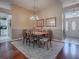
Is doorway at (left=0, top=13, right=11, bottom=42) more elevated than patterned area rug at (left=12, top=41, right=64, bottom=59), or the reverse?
doorway at (left=0, top=13, right=11, bottom=42)

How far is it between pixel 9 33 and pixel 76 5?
5799mm

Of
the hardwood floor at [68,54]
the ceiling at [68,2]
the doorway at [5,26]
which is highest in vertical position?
the ceiling at [68,2]

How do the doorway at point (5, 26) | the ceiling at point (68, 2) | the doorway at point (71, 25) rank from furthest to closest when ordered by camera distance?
the doorway at point (5, 26) < the doorway at point (71, 25) < the ceiling at point (68, 2)

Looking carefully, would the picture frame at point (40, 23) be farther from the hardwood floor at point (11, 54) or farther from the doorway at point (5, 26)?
the hardwood floor at point (11, 54)

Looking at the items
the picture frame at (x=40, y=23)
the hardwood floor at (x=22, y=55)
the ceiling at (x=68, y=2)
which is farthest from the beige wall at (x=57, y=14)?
the hardwood floor at (x=22, y=55)

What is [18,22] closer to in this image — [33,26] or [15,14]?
[15,14]

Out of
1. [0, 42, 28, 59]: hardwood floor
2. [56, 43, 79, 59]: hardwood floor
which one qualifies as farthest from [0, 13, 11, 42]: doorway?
[56, 43, 79, 59]: hardwood floor

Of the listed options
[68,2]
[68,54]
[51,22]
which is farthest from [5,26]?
[68,54]

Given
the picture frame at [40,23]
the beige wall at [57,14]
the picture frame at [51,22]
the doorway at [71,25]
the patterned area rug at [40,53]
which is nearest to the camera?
the patterned area rug at [40,53]

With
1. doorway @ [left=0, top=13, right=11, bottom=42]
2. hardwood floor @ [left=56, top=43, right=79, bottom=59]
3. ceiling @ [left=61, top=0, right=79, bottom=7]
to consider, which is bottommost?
hardwood floor @ [left=56, top=43, right=79, bottom=59]

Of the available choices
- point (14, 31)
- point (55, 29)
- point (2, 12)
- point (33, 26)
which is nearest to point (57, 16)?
point (55, 29)

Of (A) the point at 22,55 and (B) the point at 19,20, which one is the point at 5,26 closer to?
(B) the point at 19,20

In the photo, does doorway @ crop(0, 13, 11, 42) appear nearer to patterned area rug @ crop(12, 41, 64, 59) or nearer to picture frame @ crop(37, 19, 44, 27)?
picture frame @ crop(37, 19, 44, 27)

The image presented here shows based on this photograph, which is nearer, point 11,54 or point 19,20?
point 11,54
